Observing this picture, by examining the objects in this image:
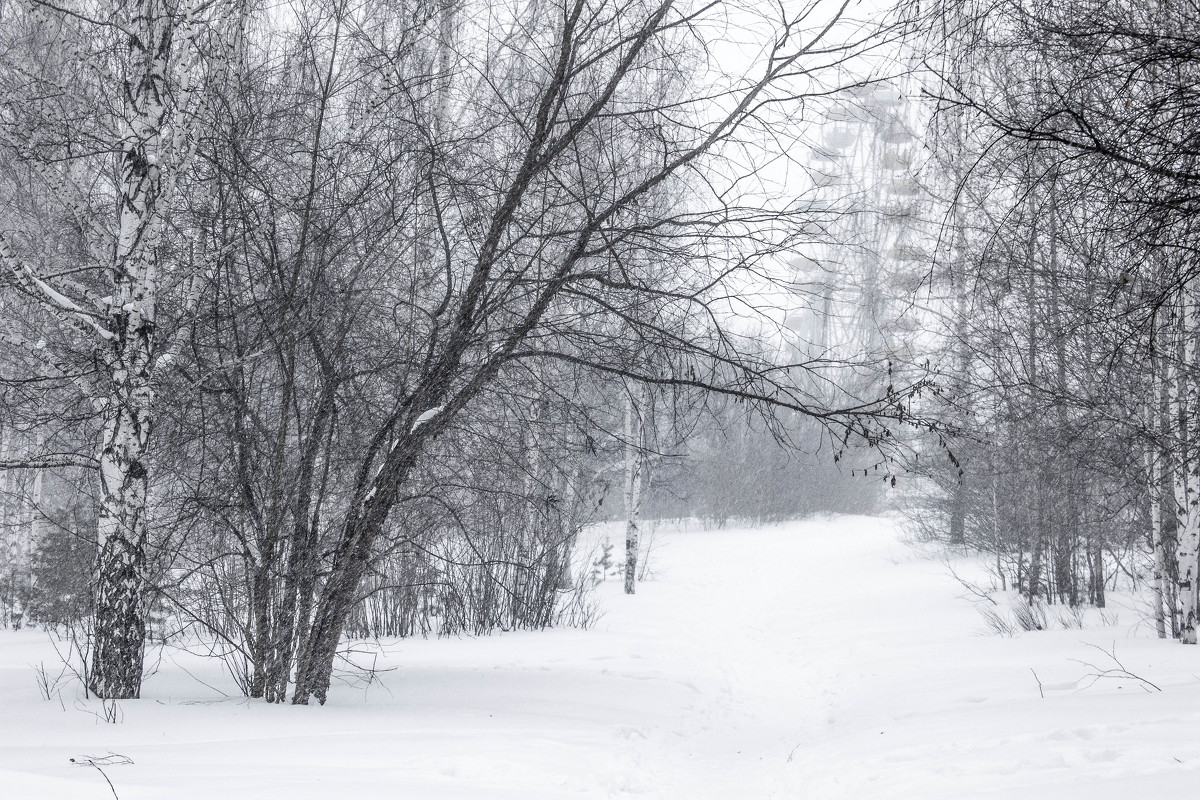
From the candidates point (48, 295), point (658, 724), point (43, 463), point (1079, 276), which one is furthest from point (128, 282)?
point (1079, 276)

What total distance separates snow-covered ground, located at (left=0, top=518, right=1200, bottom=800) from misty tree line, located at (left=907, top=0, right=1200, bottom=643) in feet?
4.96

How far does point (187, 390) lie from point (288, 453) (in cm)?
75

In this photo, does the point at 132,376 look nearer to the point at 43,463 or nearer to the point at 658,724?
the point at 43,463

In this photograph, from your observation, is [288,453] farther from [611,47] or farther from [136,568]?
[611,47]

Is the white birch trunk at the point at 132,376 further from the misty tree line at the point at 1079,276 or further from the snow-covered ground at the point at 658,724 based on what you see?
the misty tree line at the point at 1079,276

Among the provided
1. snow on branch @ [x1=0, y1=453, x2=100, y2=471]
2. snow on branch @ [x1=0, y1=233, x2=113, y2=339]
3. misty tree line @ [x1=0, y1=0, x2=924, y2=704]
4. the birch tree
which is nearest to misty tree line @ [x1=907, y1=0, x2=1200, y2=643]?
misty tree line @ [x1=0, y1=0, x2=924, y2=704]

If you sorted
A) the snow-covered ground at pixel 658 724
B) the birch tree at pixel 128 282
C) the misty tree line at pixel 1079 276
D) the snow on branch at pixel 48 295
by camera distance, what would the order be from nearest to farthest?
the misty tree line at pixel 1079 276 → the snow-covered ground at pixel 658 724 → the snow on branch at pixel 48 295 → the birch tree at pixel 128 282

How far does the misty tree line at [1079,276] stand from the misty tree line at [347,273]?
1.40 meters

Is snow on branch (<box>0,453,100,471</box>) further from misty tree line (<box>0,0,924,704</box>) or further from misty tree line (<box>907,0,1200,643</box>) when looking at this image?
misty tree line (<box>907,0,1200,643</box>)

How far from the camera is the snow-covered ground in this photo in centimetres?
390

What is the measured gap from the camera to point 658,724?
20.0 feet

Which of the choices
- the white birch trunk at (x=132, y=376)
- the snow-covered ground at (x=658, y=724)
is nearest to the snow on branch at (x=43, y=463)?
the white birch trunk at (x=132, y=376)

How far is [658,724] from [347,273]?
12.5 feet

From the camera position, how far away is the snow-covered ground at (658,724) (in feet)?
12.8
